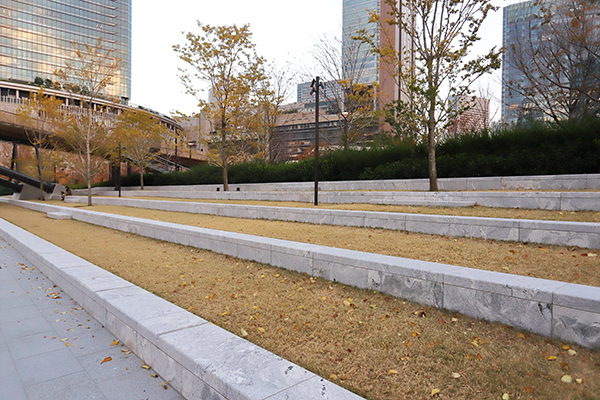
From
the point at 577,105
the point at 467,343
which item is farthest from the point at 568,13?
the point at 467,343

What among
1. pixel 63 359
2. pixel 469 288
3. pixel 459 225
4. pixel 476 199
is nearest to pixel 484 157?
pixel 476 199

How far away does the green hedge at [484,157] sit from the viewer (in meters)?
11.6

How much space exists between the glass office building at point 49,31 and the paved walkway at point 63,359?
288ft

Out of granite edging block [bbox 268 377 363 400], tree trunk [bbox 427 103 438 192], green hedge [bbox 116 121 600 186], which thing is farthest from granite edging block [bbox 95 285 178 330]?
green hedge [bbox 116 121 600 186]

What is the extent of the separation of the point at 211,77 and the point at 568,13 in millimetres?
19413

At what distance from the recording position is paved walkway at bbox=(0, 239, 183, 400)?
271 centimetres

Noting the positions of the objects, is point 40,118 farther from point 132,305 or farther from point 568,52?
point 568,52

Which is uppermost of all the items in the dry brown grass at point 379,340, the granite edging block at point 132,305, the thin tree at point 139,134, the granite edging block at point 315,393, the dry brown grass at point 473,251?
the thin tree at point 139,134

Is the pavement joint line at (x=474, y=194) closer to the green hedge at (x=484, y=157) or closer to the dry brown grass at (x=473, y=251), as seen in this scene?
the green hedge at (x=484, y=157)

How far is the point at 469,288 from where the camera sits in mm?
→ 3584

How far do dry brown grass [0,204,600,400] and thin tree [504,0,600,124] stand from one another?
14.0m

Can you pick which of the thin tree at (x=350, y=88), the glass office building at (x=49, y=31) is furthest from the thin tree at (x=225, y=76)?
the glass office building at (x=49, y=31)

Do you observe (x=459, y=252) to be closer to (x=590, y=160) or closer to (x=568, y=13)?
(x=590, y=160)

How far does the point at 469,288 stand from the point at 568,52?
1765 centimetres
